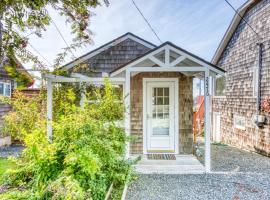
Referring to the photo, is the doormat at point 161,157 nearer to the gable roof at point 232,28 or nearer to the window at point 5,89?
the gable roof at point 232,28

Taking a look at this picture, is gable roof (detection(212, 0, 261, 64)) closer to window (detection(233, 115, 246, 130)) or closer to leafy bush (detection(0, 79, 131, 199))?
window (detection(233, 115, 246, 130))

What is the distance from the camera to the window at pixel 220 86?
39.6 feet

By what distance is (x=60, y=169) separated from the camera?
4.12 meters

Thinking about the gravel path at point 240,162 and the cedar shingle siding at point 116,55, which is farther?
the cedar shingle siding at point 116,55

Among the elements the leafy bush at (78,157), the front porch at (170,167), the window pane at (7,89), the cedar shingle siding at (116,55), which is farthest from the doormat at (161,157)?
the window pane at (7,89)

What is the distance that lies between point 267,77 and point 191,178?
4722 mm

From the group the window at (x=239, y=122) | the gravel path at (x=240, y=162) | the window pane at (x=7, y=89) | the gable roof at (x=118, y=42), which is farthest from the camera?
the window pane at (x=7, y=89)

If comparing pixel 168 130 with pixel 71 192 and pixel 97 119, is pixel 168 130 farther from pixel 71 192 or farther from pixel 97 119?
pixel 71 192

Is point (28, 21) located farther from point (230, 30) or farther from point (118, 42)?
point (230, 30)

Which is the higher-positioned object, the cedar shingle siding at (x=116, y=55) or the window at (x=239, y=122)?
the cedar shingle siding at (x=116, y=55)

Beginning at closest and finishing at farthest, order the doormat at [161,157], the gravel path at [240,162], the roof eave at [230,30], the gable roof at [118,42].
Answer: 1. the gravel path at [240,162]
2. the doormat at [161,157]
3. the gable roof at [118,42]
4. the roof eave at [230,30]

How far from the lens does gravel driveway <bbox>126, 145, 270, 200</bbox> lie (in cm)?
458

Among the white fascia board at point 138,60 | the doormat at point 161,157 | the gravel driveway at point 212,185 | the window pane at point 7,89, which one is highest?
the white fascia board at point 138,60

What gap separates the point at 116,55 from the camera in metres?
8.85
